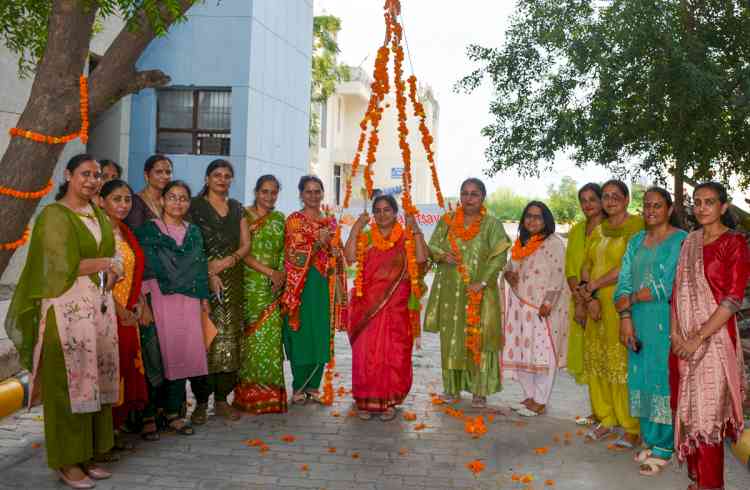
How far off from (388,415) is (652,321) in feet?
7.59

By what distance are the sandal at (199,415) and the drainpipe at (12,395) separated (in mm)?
1280

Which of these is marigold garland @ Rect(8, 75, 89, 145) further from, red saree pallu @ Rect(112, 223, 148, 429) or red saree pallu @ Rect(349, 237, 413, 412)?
red saree pallu @ Rect(349, 237, 413, 412)

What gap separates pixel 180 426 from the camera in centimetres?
571

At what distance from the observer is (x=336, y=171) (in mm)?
31719

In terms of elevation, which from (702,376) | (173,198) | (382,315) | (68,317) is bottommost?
(702,376)

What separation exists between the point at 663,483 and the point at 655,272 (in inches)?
52.6

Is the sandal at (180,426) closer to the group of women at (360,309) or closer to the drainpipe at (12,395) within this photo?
the group of women at (360,309)

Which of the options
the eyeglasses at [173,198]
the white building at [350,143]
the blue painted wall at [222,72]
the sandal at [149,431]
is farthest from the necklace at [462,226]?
the white building at [350,143]

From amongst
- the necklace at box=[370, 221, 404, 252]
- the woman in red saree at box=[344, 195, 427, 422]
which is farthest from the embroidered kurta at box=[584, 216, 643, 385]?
the necklace at box=[370, 221, 404, 252]

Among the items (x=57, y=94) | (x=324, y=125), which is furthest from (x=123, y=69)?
(x=324, y=125)

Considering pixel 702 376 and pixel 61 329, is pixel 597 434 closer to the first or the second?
pixel 702 376

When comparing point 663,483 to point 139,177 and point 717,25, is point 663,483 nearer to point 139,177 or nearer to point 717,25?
point 717,25

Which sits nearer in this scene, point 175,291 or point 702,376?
point 702,376

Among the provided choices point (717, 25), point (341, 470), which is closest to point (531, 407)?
point (341, 470)
